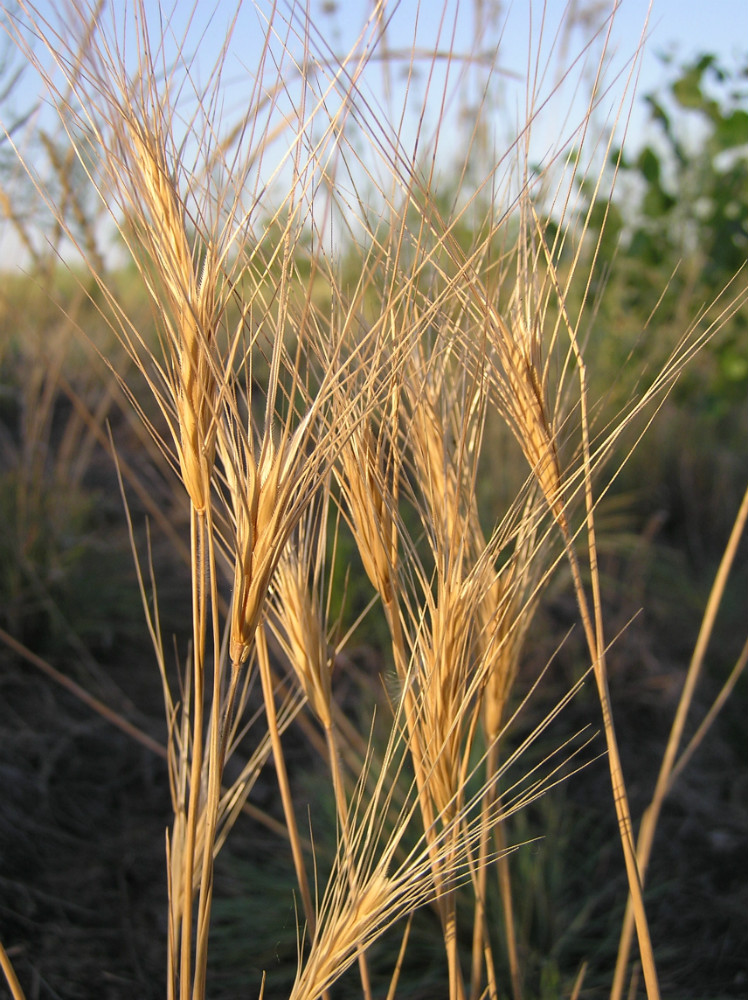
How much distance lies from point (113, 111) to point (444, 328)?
25 cm

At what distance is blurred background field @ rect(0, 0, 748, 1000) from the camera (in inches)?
46.6

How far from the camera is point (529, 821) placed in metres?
1.55

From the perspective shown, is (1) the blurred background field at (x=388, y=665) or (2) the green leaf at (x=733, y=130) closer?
(1) the blurred background field at (x=388, y=665)

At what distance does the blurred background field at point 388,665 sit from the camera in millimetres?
1184

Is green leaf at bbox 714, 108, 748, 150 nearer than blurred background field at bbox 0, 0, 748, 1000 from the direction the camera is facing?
No

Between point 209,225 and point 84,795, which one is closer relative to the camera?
point 209,225

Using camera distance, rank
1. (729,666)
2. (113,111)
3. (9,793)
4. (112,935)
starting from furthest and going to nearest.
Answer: (729,666) < (9,793) < (112,935) < (113,111)

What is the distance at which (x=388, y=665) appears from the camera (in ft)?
5.86

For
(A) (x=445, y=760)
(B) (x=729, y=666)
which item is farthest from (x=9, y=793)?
(B) (x=729, y=666)

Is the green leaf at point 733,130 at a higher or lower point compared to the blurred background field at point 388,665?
higher

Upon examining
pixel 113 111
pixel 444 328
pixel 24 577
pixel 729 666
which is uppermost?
pixel 113 111

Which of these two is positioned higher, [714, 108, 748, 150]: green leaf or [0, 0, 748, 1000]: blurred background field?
[714, 108, 748, 150]: green leaf

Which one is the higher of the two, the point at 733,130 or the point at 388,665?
the point at 733,130

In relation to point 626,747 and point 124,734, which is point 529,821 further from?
point 124,734
